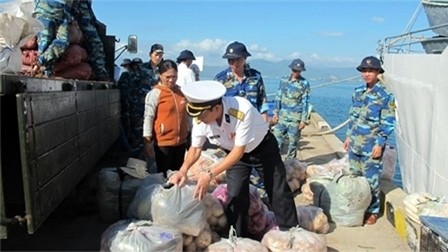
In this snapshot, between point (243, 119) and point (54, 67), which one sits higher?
point (54, 67)

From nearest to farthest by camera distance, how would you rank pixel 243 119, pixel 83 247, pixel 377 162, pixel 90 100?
pixel 243 119 < pixel 83 247 < pixel 90 100 < pixel 377 162

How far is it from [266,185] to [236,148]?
0.75 meters

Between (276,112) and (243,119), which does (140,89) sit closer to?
(276,112)

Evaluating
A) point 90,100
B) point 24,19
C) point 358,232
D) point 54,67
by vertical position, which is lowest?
point 358,232

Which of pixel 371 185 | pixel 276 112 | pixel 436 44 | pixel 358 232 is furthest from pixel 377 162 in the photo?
pixel 436 44

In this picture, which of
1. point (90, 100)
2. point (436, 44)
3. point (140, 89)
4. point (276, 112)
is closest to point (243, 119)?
point (90, 100)

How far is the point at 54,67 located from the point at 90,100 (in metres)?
0.68

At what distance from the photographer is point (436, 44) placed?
35.0 feet

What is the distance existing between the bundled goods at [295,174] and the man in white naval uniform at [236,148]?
192 cm

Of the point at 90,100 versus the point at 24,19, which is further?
the point at 90,100

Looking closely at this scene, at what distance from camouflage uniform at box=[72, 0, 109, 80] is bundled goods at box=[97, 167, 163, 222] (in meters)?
1.79

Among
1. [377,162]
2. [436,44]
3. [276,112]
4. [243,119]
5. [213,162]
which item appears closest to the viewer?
[243,119]

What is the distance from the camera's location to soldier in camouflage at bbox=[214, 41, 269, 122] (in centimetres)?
489

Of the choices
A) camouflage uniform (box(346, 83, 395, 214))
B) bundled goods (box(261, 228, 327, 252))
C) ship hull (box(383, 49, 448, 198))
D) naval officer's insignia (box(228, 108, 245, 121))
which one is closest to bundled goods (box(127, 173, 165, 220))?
naval officer's insignia (box(228, 108, 245, 121))
